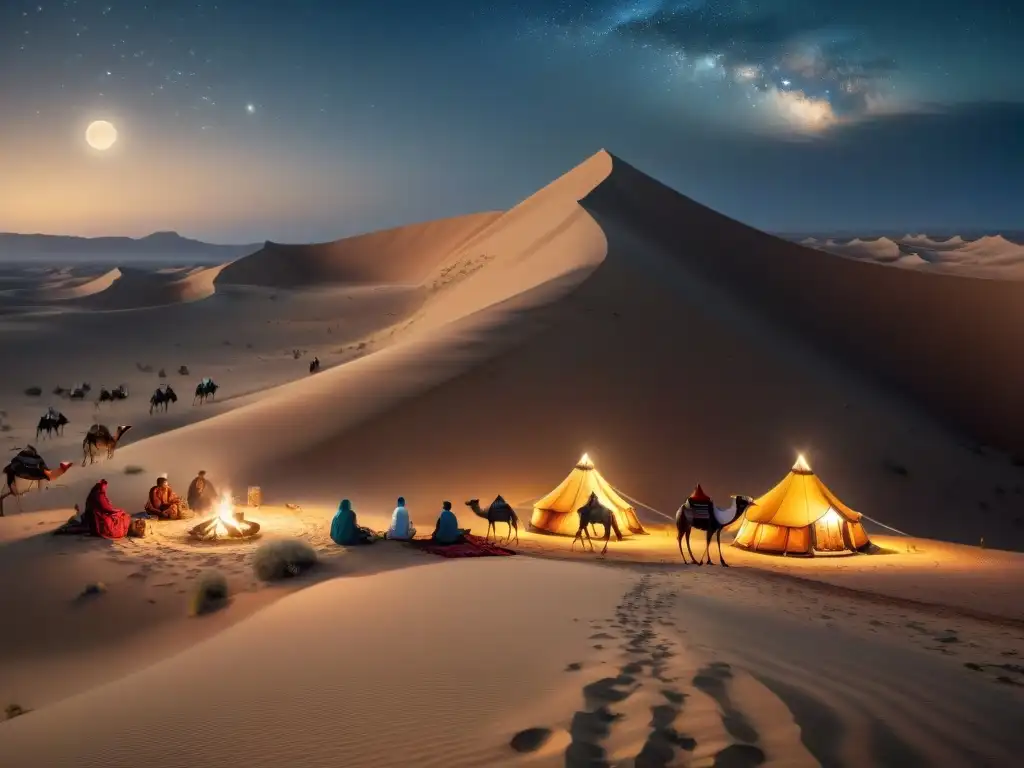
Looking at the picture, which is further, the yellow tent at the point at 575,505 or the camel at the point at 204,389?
the camel at the point at 204,389

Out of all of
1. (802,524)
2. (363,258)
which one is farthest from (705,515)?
(363,258)

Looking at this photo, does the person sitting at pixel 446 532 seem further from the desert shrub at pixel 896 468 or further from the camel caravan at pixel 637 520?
the desert shrub at pixel 896 468

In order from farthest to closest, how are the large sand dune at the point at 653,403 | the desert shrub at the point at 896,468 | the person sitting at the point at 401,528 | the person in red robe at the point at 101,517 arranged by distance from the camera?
1. the desert shrub at the point at 896,468
2. the large sand dune at the point at 653,403
3. the person sitting at the point at 401,528
4. the person in red robe at the point at 101,517

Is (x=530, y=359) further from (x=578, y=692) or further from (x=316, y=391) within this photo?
(x=578, y=692)

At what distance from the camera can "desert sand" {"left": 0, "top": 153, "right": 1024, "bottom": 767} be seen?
17.5 ft

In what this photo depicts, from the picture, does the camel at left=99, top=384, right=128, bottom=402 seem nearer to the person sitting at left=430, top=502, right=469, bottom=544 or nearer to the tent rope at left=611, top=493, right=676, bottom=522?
the tent rope at left=611, top=493, right=676, bottom=522

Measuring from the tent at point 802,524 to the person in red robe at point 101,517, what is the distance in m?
11.3

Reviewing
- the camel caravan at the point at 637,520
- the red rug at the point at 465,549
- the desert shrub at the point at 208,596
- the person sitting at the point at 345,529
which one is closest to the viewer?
the desert shrub at the point at 208,596

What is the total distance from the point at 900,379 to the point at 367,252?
3100 inches

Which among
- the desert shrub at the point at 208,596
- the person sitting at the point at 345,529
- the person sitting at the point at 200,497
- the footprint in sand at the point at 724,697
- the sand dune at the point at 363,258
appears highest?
the sand dune at the point at 363,258

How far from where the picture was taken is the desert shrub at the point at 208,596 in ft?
33.9

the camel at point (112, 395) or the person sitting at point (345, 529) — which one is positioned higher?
the camel at point (112, 395)

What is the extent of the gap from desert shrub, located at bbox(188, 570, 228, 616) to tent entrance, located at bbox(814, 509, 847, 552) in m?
10.8

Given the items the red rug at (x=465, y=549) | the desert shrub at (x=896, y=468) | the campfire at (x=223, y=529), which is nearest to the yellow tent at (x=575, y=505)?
the red rug at (x=465, y=549)
